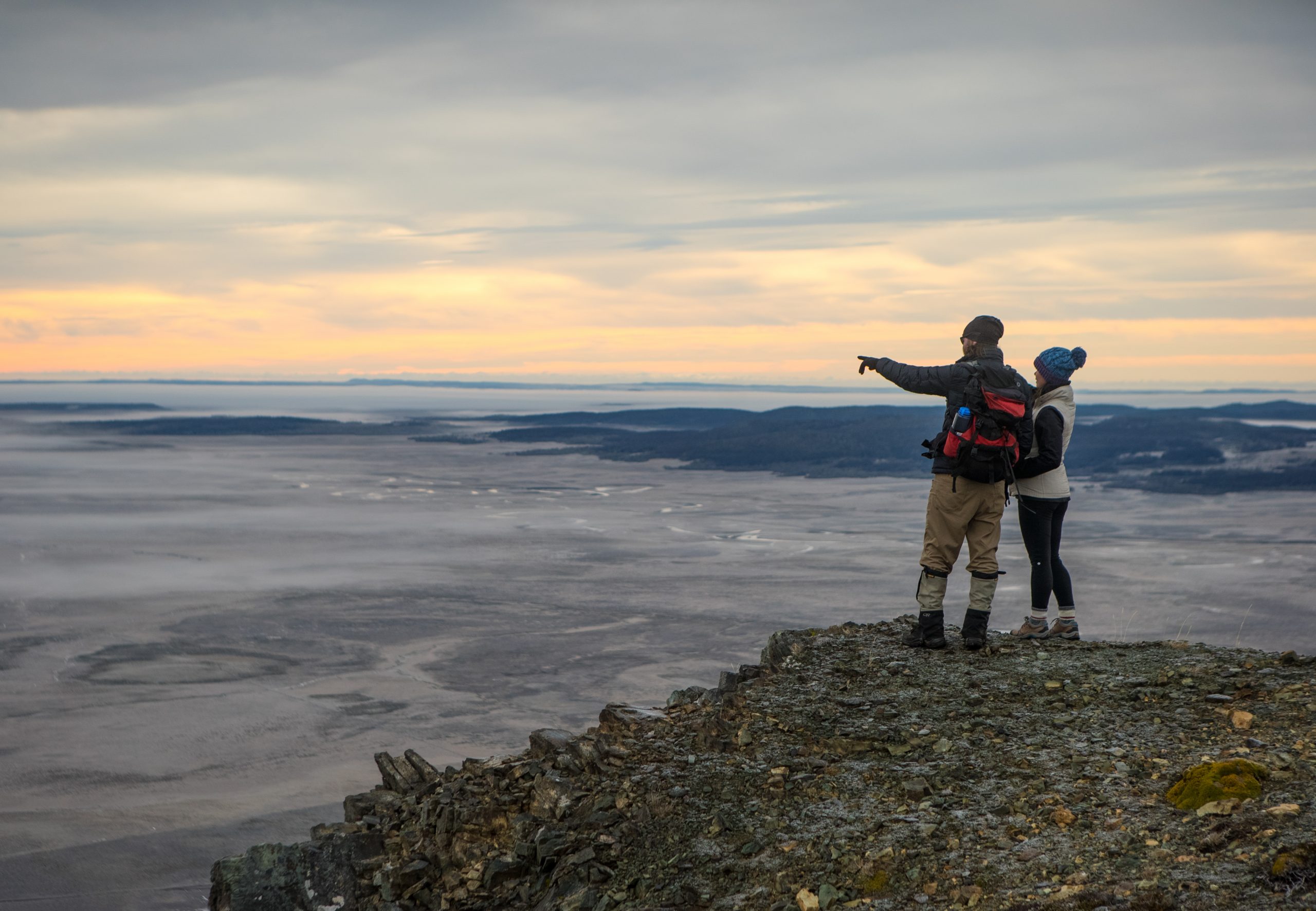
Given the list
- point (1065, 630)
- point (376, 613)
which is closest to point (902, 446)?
point (376, 613)

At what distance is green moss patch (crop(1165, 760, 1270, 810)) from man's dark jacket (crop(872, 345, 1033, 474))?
2.27 metres

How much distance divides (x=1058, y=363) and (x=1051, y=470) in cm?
71

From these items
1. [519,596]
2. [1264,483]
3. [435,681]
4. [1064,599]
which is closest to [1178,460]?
[1264,483]

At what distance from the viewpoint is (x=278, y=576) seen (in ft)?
136

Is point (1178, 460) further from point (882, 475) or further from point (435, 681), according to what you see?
point (435, 681)

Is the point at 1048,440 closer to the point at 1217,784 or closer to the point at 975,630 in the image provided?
the point at 975,630

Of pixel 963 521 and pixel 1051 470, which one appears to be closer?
pixel 963 521

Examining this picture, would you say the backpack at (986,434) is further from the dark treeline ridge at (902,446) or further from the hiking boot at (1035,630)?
the dark treeline ridge at (902,446)

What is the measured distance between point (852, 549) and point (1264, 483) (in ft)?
180

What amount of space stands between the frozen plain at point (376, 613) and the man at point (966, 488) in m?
10.4

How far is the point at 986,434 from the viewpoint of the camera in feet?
22.4

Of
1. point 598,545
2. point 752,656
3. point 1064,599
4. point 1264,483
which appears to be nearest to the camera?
point 1064,599

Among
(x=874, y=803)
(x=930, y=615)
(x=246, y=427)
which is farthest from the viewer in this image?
(x=246, y=427)

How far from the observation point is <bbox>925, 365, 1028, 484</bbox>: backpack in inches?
268
